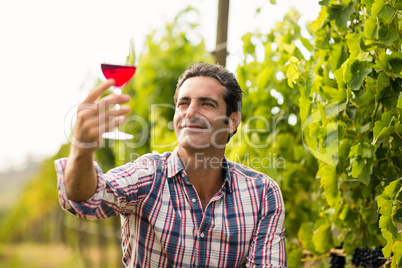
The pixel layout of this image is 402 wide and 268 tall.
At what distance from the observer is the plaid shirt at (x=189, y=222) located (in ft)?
6.21

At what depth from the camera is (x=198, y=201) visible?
78.0 inches

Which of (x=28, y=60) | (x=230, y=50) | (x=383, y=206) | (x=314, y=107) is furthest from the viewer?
(x=28, y=60)

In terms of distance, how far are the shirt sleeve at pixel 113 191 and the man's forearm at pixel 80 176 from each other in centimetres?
3

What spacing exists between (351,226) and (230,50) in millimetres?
1829

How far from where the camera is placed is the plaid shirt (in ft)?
6.21

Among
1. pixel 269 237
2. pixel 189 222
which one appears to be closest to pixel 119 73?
pixel 189 222

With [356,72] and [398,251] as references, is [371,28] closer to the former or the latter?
[356,72]

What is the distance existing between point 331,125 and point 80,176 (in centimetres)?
120

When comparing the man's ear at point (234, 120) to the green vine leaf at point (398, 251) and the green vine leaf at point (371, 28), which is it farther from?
the green vine leaf at point (398, 251)

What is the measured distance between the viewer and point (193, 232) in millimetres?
1911

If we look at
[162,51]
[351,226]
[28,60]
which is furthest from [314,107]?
[28,60]

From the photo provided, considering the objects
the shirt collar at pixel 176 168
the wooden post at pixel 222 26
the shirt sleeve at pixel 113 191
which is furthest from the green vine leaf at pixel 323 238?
the wooden post at pixel 222 26

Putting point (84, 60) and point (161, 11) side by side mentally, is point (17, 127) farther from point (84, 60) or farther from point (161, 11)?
point (161, 11)

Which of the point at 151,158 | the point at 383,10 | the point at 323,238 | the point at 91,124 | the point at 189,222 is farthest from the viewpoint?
the point at 323,238
